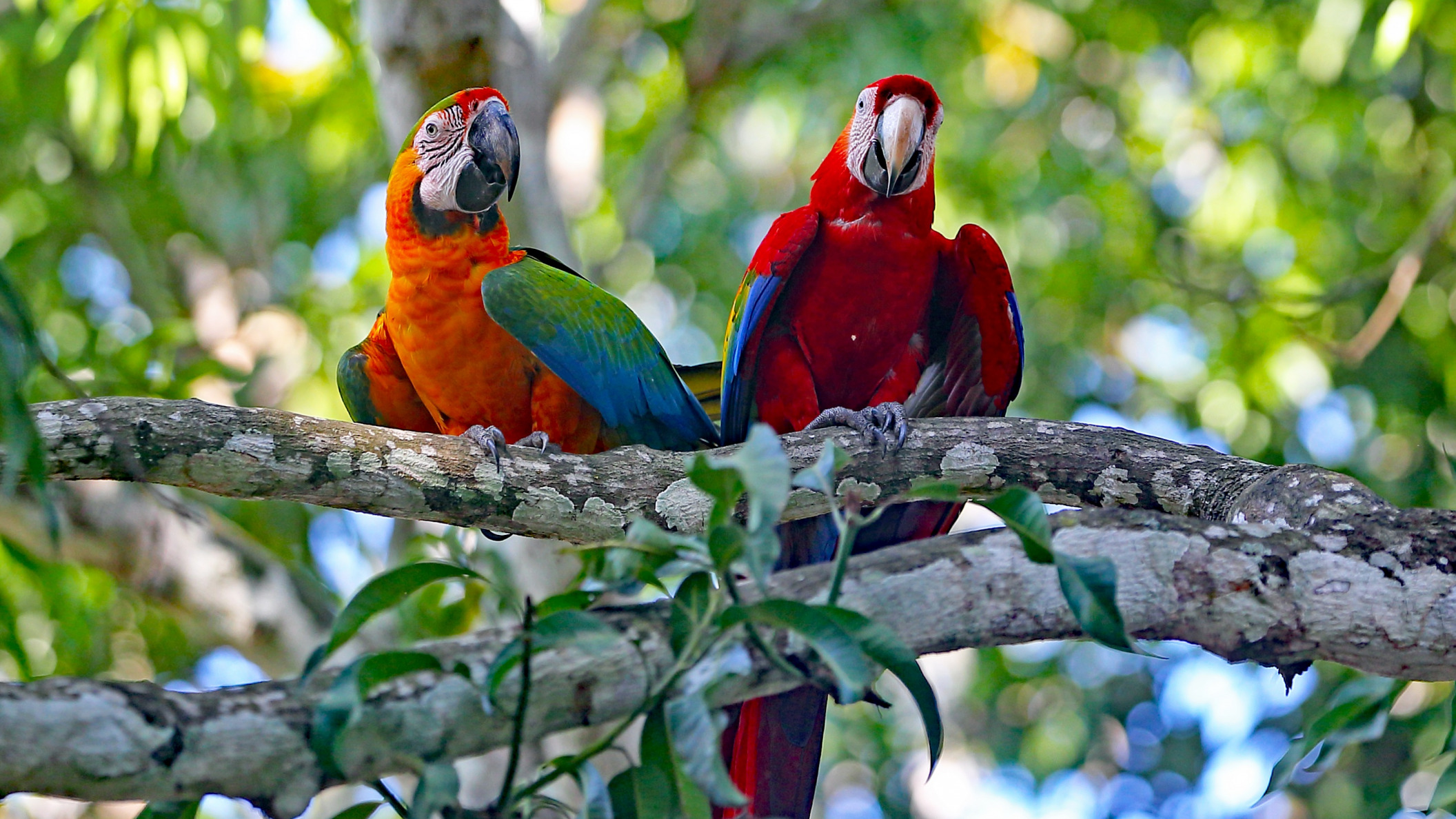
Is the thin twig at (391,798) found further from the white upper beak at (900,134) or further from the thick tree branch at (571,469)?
the white upper beak at (900,134)

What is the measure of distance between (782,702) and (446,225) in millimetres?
1333

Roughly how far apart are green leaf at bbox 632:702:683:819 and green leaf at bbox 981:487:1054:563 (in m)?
0.39

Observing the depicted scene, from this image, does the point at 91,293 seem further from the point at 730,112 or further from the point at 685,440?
the point at 685,440

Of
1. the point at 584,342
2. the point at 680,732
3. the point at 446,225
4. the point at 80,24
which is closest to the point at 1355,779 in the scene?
the point at 584,342

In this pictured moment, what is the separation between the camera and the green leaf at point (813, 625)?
3.24 ft

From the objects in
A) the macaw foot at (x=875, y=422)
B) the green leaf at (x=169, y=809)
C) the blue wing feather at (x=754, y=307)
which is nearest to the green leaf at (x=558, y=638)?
the green leaf at (x=169, y=809)

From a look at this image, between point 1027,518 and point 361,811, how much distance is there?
0.75 meters

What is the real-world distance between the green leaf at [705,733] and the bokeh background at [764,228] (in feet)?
6.20

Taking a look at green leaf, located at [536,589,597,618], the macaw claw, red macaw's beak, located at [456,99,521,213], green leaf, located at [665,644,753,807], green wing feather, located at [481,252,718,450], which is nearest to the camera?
green leaf, located at [665,644,753,807]

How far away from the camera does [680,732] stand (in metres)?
0.99

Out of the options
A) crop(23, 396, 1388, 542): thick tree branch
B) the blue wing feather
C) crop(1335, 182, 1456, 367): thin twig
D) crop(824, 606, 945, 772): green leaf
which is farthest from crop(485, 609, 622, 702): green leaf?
crop(1335, 182, 1456, 367): thin twig

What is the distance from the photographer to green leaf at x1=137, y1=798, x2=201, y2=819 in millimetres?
1068

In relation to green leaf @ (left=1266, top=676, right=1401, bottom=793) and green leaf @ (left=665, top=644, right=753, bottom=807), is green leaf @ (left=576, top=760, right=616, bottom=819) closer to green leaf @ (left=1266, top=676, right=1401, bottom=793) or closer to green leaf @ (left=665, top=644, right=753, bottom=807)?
green leaf @ (left=665, top=644, right=753, bottom=807)

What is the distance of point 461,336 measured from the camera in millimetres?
2551
